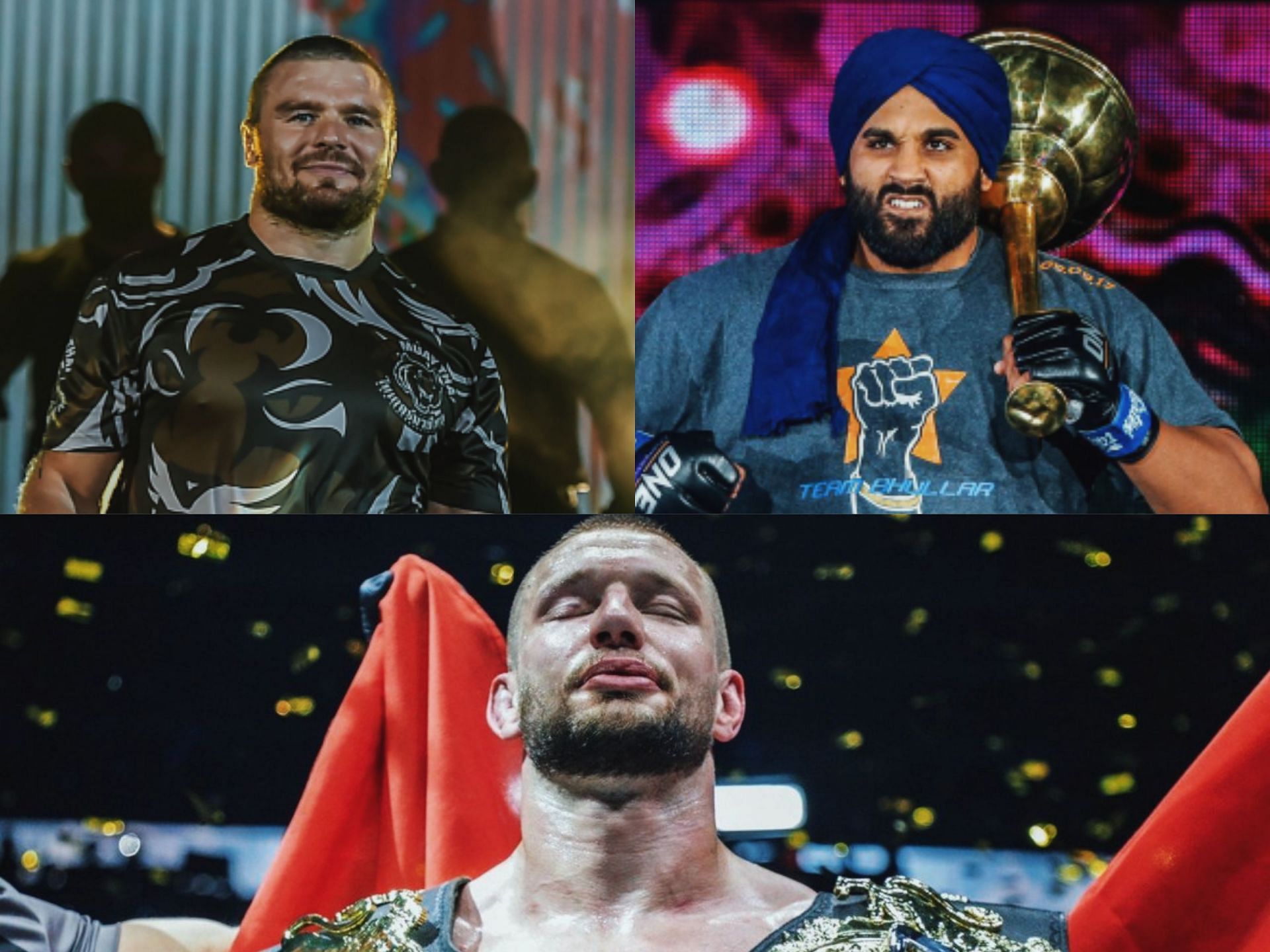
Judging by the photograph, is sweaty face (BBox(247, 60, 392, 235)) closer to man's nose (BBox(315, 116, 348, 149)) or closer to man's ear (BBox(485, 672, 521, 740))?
man's nose (BBox(315, 116, 348, 149))

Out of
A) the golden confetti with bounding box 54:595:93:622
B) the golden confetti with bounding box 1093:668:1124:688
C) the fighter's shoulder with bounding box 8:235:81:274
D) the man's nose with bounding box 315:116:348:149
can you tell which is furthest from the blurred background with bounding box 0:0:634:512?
the golden confetti with bounding box 1093:668:1124:688

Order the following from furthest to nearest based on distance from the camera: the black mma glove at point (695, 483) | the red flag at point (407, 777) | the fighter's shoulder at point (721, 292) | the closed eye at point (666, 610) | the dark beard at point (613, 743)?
the fighter's shoulder at point (721, 292), the black mma glove at point (695, 483), the red flag at point (407, 777), the closed eye at point (666, 610), the dark beard at point (613, 743)

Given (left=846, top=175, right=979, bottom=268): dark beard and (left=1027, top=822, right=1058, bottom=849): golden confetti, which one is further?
(left=846, top=175, right=979, bottom=268): dark beard

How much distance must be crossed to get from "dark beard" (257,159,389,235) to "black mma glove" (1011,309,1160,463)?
1.45 meters

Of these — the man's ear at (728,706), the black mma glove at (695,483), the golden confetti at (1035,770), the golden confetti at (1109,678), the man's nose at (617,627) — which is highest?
the black mma glove at (695,483)

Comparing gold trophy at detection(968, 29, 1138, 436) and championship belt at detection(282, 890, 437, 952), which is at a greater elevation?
gold trophy at detection(968, 29, 1138, 436)

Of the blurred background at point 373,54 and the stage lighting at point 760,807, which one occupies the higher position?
the blurred background at point 373,54

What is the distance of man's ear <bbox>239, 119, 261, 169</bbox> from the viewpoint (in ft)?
12.1

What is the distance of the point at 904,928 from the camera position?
2.94 meters

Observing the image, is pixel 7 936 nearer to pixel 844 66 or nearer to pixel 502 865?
pixel 502 865

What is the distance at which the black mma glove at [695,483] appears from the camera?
11.5 feet

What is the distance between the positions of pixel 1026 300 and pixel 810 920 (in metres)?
1.41

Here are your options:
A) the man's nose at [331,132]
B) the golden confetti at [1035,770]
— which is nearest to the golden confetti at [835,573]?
the golden confetti at [1035,770]

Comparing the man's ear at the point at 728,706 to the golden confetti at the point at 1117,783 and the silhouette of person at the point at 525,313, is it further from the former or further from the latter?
the golden confetti at the point at 1117,783
